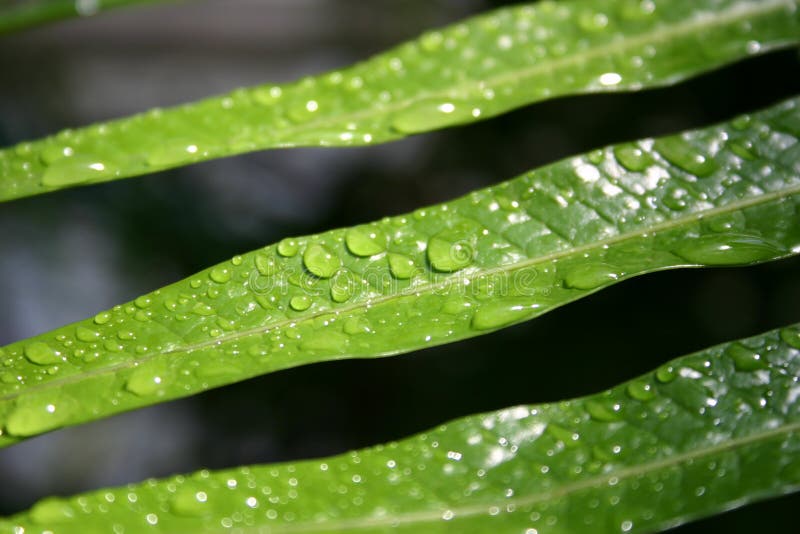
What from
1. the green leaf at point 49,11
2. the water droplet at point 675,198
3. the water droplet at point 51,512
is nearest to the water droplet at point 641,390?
the water droplet at point 675,198

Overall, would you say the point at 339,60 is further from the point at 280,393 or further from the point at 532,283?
the point at 532,283

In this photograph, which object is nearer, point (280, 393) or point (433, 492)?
point (433, 492)

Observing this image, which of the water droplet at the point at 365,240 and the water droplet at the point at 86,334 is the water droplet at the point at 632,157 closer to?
the water droplet at the point at 365,240

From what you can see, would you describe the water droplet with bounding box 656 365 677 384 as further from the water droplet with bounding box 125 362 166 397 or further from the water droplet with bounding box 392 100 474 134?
the water droplet with bounding box 125 362 166 397

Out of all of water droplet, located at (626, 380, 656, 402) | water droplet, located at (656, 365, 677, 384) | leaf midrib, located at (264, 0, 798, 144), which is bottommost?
water droplet, located at (626, 380, 656, 402)

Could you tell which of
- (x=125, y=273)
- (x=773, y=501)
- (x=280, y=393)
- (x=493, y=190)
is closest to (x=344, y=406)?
(x=280, y=393)

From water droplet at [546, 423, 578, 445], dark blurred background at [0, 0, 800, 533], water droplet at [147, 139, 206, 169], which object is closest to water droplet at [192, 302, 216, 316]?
water droplet at [147, 139, 206, 169]

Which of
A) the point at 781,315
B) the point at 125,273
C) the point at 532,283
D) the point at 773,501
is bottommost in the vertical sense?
the point at 773,501
